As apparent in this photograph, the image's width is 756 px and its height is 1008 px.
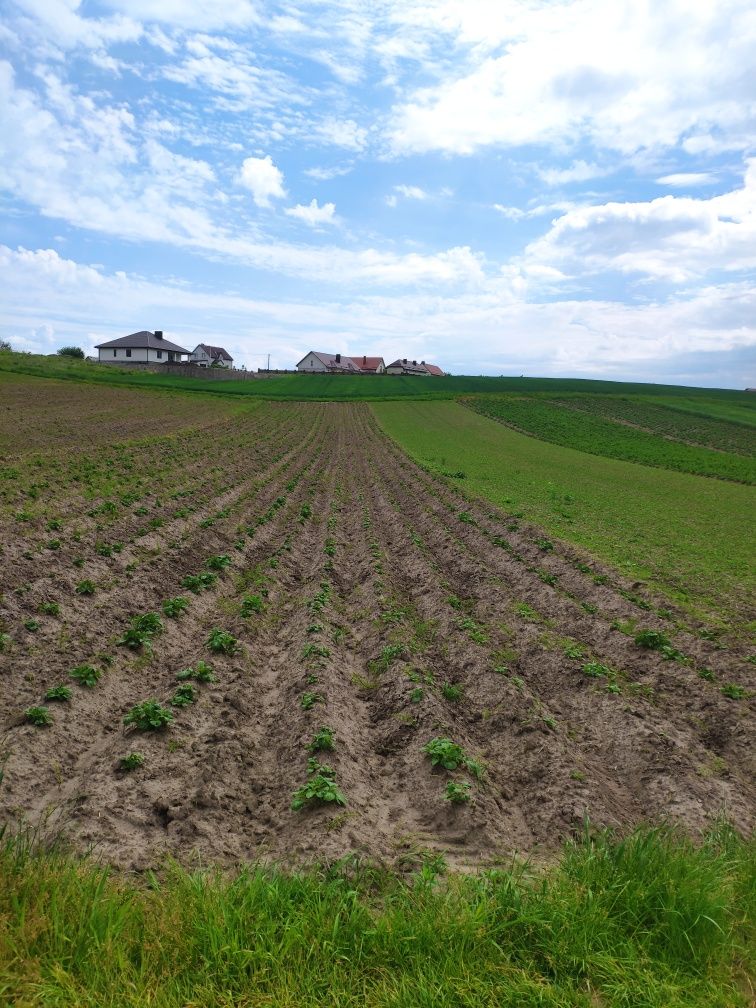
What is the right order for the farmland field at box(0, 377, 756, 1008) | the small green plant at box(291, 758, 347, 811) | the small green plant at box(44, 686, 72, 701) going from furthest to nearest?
the small green plant at box(44, 686, 72, 701) → the small green plant at box(291, 758, 347, 811) → the farmland field at box(0, 377, 756, 1008)

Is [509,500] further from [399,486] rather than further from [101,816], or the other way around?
[101,816]

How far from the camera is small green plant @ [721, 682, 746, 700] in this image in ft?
28.6

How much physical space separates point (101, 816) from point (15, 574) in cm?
672

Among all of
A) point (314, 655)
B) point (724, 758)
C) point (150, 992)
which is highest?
point (150, 992)

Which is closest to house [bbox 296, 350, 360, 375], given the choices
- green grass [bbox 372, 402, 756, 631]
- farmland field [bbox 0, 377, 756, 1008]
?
green grass [bbox 372, 402, 756, 631]

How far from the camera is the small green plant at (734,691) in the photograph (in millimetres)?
8719

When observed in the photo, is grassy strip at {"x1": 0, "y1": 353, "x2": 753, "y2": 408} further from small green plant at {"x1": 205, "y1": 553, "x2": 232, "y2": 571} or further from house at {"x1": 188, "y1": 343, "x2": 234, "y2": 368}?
small green plant at {"x1": 205, "y1": 553, "x2": 232, "y2": 571}

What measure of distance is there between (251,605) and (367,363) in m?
161

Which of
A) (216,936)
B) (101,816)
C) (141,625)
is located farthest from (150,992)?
(141,625)

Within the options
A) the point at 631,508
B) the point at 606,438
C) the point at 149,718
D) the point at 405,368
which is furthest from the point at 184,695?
the point at 405,368

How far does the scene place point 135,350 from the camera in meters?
107

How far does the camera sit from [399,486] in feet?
84.7

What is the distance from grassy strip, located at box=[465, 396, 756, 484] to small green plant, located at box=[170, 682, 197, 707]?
36.3 meters

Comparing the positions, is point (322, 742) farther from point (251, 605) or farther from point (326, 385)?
point (326, 385)
